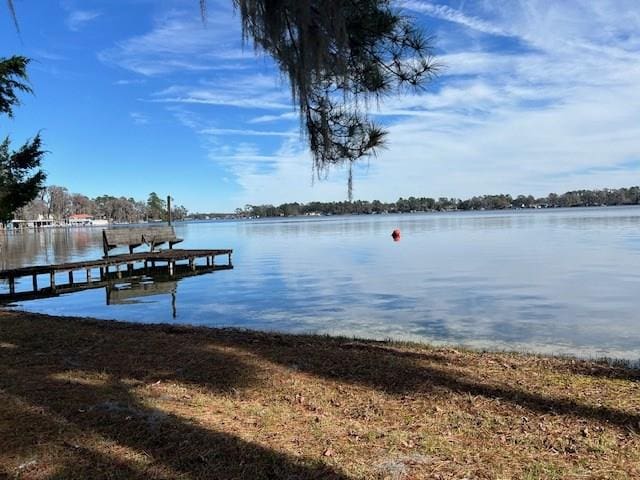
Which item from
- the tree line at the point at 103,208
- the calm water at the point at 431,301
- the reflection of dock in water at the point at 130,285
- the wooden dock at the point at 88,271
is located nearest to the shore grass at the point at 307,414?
the calm water at the point at 431,301

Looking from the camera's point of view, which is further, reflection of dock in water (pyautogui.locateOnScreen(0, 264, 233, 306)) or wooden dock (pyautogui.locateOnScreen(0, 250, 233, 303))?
wooden dock (pyautogui.locateOnScreen(0, 250, 233, 303))

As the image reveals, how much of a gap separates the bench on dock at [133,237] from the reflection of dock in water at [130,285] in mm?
1183

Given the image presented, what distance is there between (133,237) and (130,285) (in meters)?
5.45

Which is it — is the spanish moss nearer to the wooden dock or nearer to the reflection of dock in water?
→ the reflection of dock in water

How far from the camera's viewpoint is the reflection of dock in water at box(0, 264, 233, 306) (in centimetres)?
1575

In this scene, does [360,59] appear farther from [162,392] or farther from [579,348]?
[579,348]

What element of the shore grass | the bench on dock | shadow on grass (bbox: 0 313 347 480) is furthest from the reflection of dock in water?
the shore grass

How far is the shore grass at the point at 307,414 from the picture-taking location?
3158mm

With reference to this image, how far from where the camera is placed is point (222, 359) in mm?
5703

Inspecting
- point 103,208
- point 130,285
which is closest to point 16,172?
point 130,285

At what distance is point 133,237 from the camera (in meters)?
23.5

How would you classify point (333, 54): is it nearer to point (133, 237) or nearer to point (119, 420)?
point (119, 420)

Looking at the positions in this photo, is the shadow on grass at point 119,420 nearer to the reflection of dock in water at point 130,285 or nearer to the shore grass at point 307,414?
the shore grass at point 307,414

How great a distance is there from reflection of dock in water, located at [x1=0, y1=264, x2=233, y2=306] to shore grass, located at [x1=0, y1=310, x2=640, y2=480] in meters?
9.26
